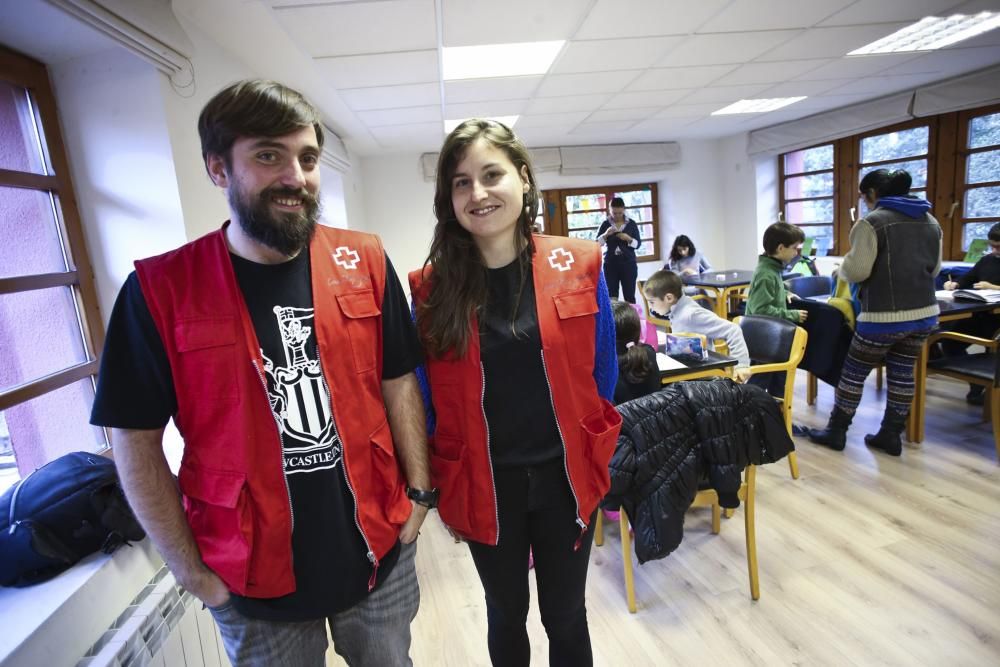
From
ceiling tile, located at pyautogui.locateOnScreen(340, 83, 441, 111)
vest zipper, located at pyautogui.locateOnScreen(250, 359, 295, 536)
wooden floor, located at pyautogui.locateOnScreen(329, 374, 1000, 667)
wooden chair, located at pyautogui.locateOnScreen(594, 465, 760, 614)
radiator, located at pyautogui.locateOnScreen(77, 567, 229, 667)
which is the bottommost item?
wooden floor, located at pyautogui.locateOnScreen(329, 374, 1000, 667)

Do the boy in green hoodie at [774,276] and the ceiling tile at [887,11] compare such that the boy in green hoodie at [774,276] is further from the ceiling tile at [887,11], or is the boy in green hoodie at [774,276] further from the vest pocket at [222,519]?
the vest pocket at [222,519]

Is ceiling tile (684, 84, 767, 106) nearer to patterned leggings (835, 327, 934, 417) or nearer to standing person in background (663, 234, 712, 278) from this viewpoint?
standing person in background (663, 234, 712, 278)

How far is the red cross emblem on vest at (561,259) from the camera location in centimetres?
117

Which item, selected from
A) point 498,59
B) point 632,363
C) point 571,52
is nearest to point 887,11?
point 571,52

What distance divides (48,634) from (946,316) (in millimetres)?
4049

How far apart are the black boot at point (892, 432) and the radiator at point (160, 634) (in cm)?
336

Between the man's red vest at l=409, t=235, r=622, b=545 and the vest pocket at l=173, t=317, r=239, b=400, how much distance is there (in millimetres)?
409

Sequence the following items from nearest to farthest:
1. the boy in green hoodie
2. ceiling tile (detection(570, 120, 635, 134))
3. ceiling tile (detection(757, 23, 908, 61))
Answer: the boy in green hoodie, ceiling tile (detection(757, 23, 908, 61)), ceiling tile (detection(570, 120, 635, 134))

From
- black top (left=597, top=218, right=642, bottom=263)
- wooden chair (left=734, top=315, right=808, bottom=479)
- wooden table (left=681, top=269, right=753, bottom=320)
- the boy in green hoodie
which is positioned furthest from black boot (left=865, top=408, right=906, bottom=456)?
black top (left=597, top=218, right=642, bottom=263)

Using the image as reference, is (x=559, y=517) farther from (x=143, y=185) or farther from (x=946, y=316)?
(x=946, y=316)

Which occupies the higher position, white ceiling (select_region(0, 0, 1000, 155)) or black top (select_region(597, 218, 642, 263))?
white ceiling (select_region(0, 0, 1000, 155))

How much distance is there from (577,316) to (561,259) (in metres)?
0.14

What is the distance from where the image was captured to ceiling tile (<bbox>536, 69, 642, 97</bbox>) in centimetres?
375

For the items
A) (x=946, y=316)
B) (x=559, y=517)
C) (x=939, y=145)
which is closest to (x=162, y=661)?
(x=559, y=517)
